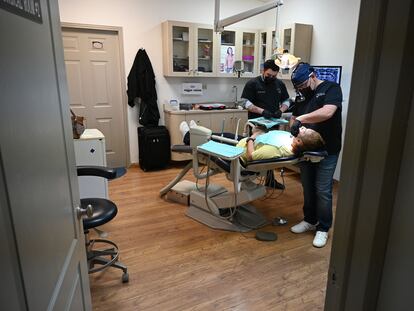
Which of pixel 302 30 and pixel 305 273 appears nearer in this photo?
pixel 305 273

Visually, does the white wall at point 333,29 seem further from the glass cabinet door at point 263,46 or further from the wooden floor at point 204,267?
the wooden floor at point 204,267

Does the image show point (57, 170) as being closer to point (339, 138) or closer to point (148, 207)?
point (339, 138)

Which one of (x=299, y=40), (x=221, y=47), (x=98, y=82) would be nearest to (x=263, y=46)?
(x=221, y=47)

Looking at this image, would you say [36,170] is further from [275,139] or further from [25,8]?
[275,139]

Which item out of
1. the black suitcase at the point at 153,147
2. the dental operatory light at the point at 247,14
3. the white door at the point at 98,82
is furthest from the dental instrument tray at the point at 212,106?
the dental operatory light at the point at 247,14

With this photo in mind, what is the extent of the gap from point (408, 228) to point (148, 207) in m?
3.06

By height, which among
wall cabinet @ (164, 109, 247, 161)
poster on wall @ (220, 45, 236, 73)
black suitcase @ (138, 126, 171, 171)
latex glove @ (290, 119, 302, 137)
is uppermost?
poster on wall @ (220, 45, 236, 73)

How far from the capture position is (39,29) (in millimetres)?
851

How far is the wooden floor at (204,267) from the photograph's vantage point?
2.10m

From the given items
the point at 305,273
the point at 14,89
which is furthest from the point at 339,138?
the point at 14,89

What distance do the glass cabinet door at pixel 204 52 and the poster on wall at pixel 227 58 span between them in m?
0.19

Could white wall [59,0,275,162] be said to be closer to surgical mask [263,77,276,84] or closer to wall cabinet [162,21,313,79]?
wall cabinet [162,21,313,79]

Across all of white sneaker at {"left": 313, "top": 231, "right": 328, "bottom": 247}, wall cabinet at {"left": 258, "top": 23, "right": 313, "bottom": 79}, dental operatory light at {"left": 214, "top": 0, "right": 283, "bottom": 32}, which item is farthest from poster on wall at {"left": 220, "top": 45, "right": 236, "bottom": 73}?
white sneaker at {"left": 313, "top": 231, "right": 328, "bottom": 247}

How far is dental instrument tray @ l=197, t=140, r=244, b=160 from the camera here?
256cm
